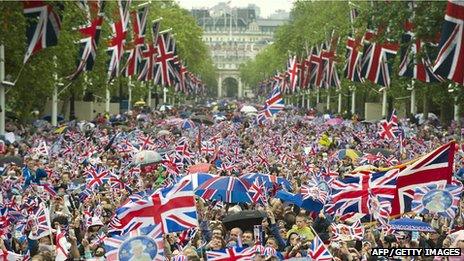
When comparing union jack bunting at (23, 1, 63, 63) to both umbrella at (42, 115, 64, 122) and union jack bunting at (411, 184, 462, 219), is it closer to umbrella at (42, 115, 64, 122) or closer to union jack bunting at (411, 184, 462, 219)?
umbrella at (42, 115, 64, 122)

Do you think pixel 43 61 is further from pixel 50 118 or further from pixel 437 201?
pixel 437 201

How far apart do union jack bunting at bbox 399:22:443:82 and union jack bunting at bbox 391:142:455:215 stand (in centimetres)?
2503

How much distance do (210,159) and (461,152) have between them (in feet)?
17.8

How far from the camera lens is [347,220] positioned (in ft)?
55.6

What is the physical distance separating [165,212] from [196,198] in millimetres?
5723

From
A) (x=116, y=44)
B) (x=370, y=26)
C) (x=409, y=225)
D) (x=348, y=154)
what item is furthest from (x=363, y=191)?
(x=116, y=44)

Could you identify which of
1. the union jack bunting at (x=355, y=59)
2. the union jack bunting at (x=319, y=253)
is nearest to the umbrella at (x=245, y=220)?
the union jack bunting at (x=319, y=253)

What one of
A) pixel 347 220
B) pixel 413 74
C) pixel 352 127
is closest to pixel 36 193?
pixel 347 220

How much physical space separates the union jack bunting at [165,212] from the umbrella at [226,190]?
505cm

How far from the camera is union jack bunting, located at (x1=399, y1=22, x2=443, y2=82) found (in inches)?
1613

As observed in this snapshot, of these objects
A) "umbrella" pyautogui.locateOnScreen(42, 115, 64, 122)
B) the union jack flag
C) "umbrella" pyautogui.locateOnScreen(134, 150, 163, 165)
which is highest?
the union jack flag

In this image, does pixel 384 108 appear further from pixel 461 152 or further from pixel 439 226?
pixel 439 226

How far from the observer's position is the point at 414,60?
42406 millimetres

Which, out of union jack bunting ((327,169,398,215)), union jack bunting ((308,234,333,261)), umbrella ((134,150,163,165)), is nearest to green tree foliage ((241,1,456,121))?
umbrella ((134,150,163,165))
